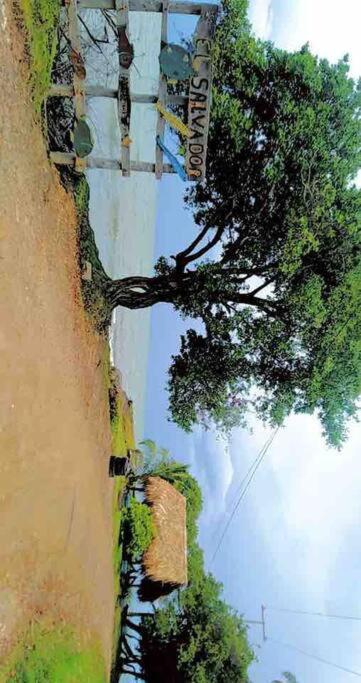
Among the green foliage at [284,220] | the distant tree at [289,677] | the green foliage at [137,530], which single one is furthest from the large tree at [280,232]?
the distant tree at [289,677]

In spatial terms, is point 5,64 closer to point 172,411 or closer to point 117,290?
point 117,290

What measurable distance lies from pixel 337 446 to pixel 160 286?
6.49m

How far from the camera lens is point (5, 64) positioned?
30.8 feet

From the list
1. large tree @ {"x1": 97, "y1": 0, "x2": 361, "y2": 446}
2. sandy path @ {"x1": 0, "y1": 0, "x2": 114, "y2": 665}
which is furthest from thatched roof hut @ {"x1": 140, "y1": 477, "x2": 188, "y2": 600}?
large tree @ {"x1": 97, "y1": 0, "x2": 361, "y2": 446}

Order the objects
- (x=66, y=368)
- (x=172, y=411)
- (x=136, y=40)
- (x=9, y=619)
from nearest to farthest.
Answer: (x=9, y=619), (x=66, y=368), (x=172, y=411), (x=136, y=40)

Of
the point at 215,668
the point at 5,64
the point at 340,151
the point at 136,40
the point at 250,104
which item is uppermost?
the point at 136,40

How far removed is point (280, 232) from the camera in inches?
572

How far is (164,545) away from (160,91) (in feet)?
53.2

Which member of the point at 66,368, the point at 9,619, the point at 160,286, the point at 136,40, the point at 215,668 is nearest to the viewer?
the point at 9,619

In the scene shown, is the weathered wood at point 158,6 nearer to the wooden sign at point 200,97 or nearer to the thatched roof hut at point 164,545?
the wooden sign at point 200,97

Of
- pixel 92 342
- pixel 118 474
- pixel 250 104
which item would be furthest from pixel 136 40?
pixel 118 474

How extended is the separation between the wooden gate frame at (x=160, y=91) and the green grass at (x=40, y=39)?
0.96ft

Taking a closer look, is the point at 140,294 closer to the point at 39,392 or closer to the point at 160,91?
the point at 39,392

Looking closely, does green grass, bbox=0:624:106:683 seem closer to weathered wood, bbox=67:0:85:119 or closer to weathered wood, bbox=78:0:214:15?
weathered wood, bbox=67:0:85:119
